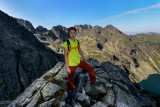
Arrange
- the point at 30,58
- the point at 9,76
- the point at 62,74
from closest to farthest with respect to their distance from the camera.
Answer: the point at 62,74
the point at 9,76
the point at 30,58

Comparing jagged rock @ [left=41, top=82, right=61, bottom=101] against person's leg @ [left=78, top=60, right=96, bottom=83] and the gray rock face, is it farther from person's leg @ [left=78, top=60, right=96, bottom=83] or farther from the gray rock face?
the gray rock face

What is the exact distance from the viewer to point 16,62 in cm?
8119

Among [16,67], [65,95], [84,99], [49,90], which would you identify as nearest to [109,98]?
[84,99]

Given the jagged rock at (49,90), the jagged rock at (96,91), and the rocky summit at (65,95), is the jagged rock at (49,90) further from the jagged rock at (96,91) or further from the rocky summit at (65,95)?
the jagged rock at (96,91)

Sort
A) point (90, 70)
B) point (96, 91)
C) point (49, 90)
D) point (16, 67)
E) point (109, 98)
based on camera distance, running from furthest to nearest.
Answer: point (16, 67), point (90, 70), point (96, 91), point (109, 98), point (49, 90)

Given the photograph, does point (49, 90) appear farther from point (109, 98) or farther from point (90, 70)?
point (109, 98)

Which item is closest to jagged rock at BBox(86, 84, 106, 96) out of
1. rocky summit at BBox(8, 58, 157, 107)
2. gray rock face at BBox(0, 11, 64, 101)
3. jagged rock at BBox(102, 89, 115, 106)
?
rocky summit at BBox(8, 58, 157, 107)

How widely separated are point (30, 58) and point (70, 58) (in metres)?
106

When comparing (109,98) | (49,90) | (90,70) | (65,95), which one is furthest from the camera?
(90,70)

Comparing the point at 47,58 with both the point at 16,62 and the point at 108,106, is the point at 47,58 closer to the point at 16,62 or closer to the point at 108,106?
the point at 16,62

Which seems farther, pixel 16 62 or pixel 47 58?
pixel 47 58

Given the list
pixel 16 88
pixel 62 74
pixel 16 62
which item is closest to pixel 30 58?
pixel 16 62

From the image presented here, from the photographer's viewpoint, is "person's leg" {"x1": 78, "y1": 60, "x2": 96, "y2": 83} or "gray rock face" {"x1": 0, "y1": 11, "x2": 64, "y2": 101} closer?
"person's leg" {"x1": 78, "y1": 60, "x2": 96, "y2": 83}

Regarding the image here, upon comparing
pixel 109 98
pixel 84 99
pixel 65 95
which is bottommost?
pixel 109 98
